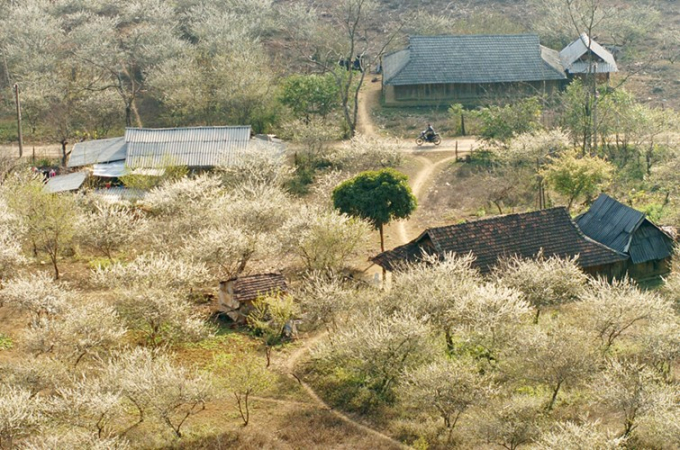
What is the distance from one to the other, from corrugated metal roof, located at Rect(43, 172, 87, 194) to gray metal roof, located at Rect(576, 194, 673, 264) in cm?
3273

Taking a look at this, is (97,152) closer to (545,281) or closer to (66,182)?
(66,182)

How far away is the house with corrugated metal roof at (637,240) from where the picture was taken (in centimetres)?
4162

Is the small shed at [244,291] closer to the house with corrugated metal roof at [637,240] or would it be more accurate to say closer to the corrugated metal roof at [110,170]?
the house with corrugated metal roof at [637,240]

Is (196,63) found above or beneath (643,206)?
above

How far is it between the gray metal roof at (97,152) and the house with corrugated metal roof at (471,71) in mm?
22822

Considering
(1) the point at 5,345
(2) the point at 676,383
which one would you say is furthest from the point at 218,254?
(2) the point at 676,383

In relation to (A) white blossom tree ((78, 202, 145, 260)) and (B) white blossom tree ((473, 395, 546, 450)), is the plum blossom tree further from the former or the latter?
(B) white blossom tree ((473, 395, 546, 450))

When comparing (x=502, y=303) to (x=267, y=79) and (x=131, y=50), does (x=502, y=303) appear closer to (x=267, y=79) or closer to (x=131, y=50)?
(x=267, y=79)

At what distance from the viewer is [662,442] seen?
27438 millimetres

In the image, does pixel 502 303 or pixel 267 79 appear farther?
pixel 267 79

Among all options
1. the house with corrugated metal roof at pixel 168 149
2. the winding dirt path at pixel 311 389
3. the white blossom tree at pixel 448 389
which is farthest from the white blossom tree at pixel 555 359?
the house with corrugated metal roof at pixel 168 149

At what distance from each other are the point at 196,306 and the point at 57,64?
40.2m

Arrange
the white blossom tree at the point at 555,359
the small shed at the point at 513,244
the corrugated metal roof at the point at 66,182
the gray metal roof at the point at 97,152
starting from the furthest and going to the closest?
Answer: 1. the gray metal roof at the point at 97,152
2. the corrugated metal roof at the point at 66,182
3. the small shed at the point at 513,244
4. the white blossom tree at the point at 555,359

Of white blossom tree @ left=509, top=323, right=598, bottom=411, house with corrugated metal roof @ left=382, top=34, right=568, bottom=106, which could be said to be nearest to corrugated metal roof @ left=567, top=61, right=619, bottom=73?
house with corrugated metal roof @ left=382, top=34, right=568, bottom=106
